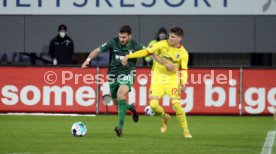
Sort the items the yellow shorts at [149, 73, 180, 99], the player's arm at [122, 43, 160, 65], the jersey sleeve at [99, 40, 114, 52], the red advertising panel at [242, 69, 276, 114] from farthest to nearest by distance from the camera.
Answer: the red advertising panel at [242, 69, 276, 114]
the jersey sleeve at [99, 40, 114, 52]
the yellow shorts at [149, 73, 180, 99]
the player's arm at [122, 43, 160, 65]

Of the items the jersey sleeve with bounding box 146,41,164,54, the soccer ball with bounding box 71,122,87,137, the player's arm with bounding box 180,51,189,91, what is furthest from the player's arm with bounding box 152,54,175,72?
the soccer ball with bounding box 71,122,87,137

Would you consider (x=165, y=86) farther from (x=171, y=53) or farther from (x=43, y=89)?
(x=43, y=89)

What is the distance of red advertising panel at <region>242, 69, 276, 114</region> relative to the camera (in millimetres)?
24078

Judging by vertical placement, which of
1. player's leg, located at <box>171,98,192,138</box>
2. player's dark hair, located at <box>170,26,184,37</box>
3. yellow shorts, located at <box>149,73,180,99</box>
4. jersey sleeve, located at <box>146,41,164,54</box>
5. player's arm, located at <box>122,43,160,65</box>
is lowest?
player's leg, located at <box>171,98,192,138</box>

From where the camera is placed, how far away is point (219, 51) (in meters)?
26.7

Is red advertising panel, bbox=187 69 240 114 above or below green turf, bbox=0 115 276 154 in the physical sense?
above

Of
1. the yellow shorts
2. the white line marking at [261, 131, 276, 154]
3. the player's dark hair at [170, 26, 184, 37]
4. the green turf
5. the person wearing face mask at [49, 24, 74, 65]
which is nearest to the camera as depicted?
the white line marking at [261, 131, 276, 154]

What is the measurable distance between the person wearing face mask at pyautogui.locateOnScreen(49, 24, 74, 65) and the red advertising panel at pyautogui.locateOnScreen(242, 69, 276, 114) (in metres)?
5.04

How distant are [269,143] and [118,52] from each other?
377 cm

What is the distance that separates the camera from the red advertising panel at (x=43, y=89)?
24125 mm

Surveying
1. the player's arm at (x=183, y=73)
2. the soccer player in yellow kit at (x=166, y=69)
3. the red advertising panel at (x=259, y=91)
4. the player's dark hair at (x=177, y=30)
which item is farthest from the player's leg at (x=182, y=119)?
the red advertising panel at (x=259, y=91)

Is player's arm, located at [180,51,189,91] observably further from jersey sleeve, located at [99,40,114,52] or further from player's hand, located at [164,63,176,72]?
jersey sleeve, located at [99,40,114,52]

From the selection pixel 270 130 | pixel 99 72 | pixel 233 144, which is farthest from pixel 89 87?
pixel 233 144

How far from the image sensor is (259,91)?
24.2m
